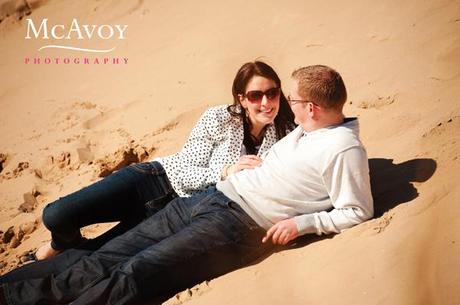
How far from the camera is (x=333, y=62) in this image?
4883mm

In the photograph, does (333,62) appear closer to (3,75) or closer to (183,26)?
(183,26)

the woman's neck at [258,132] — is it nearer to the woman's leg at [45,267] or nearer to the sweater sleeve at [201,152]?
the sweater sleeve at [201,152]

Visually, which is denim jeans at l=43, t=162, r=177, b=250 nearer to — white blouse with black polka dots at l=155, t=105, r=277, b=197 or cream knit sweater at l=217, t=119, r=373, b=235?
white blouse with black polka dots at l=155, t=105, r=277, b=197

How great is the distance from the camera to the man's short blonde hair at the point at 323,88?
9.04 feet

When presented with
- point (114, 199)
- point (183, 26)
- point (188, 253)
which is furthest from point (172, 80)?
point (188, 253)

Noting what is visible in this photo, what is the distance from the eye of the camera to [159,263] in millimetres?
2703

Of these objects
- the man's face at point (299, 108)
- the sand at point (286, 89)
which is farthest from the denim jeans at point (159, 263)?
the man's face at point (299, 108)

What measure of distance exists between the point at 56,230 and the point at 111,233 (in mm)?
372

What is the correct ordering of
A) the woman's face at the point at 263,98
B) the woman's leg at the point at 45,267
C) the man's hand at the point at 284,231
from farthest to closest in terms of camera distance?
the woman's face at the point at 263,98, the woman's leg at the point at 45,267, the man's hand at the point at 284,231

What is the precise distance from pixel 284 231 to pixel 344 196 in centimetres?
39

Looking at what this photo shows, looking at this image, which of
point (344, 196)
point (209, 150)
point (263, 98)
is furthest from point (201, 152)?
point (344, 196)

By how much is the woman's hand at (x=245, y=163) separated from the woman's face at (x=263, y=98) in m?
0.29

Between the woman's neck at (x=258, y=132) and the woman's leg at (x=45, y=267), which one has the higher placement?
the woman's neck at (x=258, y=132)

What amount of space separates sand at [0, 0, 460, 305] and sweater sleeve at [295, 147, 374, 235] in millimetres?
81
